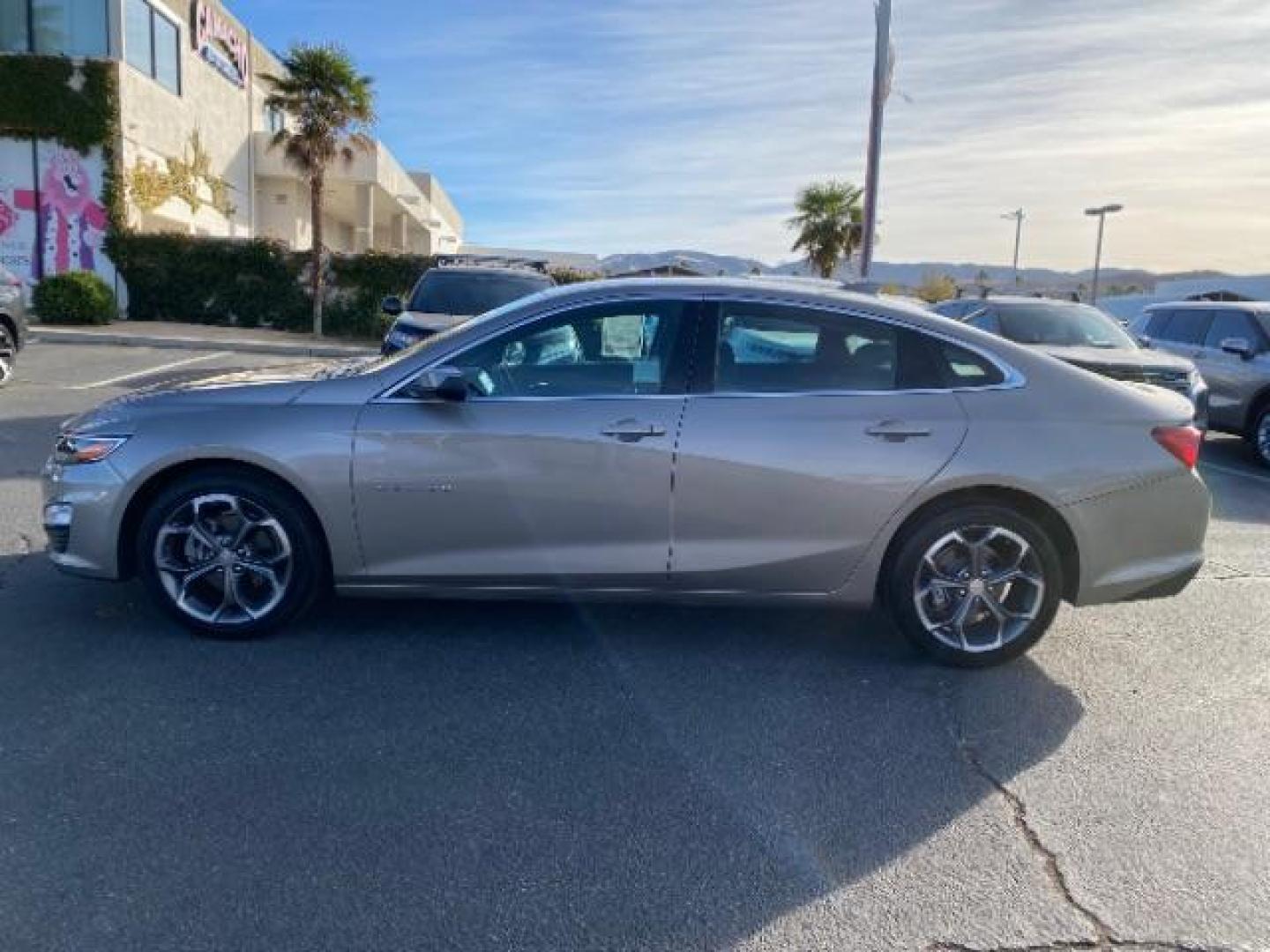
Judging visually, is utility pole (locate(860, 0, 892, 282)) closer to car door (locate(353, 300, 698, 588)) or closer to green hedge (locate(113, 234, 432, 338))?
green hedge (locate(113, 234, 432, 338))

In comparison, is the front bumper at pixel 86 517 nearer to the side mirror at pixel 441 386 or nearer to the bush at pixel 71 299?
the side mirror at pixel 441 386

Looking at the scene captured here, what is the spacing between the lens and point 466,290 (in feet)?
38.8

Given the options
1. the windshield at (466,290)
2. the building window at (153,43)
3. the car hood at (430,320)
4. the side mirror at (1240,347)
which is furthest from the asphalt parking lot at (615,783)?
the building window at (153,43)

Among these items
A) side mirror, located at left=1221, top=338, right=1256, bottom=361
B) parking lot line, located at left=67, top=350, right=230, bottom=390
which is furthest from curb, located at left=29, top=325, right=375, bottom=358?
side mirror, located at left=1221, top=338, right=1256, bottom=361

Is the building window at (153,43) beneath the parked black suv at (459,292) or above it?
above

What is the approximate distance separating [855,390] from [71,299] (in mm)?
21318

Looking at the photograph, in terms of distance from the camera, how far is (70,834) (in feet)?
9.64

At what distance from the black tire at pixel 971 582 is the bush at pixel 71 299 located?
70.5 ft

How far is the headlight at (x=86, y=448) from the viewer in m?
4.30

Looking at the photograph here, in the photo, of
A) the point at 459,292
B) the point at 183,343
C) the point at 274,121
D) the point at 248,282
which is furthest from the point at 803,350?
the point at 274,121

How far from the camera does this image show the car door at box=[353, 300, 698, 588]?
417cm

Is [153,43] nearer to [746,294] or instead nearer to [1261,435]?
[1261,435]

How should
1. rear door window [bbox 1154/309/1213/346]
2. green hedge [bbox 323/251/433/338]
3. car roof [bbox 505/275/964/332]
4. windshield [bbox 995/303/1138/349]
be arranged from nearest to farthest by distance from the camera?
car roof [bbox 505/275/964/332] → windshield [bbox 995/303/1138/349] → rear door window [bbox 1154/309/1213/346] → green hedge [bbox 323/251/433/338]

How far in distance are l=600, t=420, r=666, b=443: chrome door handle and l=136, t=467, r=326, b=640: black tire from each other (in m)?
1.35
